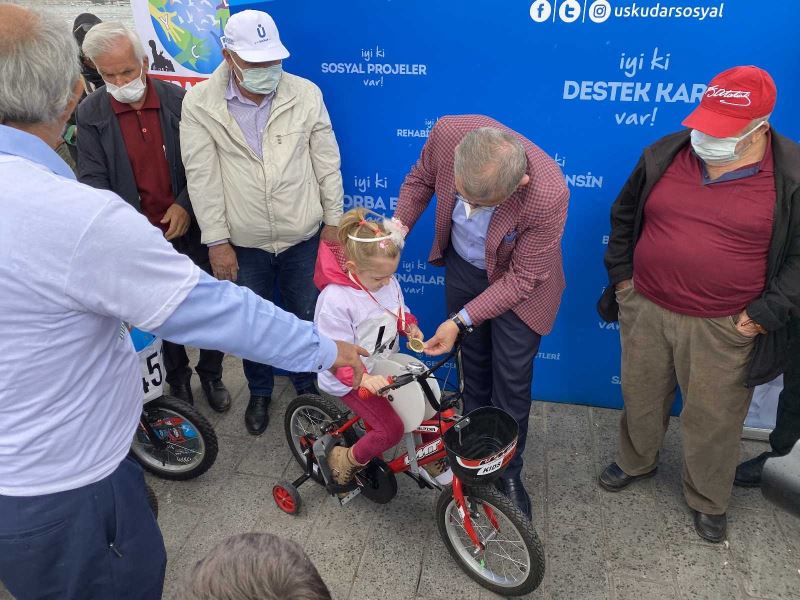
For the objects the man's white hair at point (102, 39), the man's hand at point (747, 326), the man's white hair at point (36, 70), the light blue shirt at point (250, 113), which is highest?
the man's white hair at point (36, 70)

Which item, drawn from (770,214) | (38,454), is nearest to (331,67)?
(770,214)

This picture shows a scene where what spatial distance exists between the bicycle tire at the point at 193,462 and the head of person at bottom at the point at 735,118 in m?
2.78

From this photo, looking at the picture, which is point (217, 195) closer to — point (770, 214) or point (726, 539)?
point (770, 214)

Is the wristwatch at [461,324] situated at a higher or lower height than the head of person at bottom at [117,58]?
lower

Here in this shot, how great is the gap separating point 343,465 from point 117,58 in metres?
2.41

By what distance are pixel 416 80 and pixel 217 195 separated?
1.29 m

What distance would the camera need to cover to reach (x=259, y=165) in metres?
3.23

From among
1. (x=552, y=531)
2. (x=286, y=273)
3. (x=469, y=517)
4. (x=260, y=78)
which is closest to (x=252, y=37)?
(x=260, y=78)

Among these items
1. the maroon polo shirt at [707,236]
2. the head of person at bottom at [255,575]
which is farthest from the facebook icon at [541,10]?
the head of person at bottom at [255,575]

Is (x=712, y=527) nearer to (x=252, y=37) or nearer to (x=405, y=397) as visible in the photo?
(x=405, y=397)

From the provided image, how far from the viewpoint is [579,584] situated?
2814mm

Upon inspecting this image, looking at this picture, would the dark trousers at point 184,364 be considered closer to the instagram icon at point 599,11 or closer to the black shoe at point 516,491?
the black shoe at point 516,491

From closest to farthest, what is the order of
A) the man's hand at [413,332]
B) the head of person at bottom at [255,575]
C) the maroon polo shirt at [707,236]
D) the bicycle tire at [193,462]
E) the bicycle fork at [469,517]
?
the head of person at bottom at [255,575], the maroon polo shirt at [707,236], the bicycle fork at [469,517], the man's hand at [413,332], the bicycle tire at [193,462]

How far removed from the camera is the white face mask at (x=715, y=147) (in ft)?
7.70
